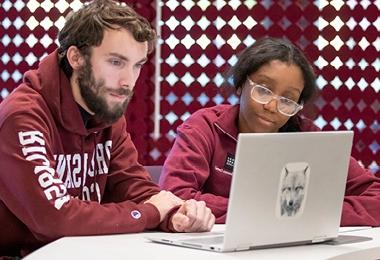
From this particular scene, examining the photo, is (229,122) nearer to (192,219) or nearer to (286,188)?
(192,219)

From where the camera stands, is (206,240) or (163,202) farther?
(163,202)

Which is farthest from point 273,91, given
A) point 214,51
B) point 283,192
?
point 214,51

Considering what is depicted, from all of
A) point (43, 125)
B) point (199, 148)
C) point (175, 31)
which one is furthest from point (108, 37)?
point (175, 31)

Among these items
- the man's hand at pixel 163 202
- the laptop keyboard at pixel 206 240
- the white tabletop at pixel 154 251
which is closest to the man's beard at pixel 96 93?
the man's hand at pixel 163 202

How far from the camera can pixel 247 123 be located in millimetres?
3357

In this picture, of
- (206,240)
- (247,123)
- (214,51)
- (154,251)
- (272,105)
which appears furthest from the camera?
(214,51)

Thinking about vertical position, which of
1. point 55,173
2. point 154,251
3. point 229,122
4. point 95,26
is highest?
point 95,26

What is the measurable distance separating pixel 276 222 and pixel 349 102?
2.29 m

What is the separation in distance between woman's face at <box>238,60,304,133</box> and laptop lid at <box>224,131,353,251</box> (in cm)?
86

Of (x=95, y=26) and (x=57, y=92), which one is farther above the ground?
(x=95, y=26)

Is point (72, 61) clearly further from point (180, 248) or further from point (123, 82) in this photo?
point (180, 248)

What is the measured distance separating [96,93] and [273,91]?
0.85 meters

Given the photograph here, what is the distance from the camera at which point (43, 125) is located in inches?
99.5

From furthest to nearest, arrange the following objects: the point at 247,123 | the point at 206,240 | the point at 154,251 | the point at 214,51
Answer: the point at 214,51
the point at 247,123
the point at 206,240
the point at 154,251
